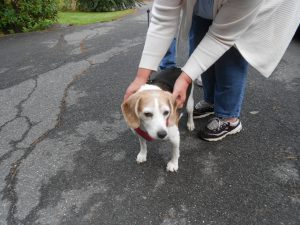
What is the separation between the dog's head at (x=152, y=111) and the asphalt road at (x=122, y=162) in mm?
556

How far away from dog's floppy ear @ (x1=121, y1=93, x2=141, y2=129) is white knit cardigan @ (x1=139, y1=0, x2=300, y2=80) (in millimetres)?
295

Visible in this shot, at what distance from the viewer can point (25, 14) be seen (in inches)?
283

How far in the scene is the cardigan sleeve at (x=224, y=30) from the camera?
2.16 metres

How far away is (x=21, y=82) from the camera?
4582 millimetres

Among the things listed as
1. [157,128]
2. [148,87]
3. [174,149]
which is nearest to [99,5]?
[148,87]

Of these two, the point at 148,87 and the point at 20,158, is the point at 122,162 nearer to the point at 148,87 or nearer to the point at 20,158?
the point at 148,87

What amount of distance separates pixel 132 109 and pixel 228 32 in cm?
88

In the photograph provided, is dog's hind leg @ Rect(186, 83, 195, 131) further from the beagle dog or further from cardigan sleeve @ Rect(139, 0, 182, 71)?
cardigan sleeve @ Rect(139, 0, 182, 71)

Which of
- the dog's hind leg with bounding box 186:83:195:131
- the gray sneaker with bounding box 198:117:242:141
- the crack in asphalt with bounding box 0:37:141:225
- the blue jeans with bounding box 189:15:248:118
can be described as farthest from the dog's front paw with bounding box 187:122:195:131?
the crack in asphalt with bounding box 0:37:141:225

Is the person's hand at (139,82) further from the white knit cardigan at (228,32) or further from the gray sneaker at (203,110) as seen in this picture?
the gray sneaker at (203,110)

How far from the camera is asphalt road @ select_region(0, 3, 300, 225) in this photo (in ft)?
7.82

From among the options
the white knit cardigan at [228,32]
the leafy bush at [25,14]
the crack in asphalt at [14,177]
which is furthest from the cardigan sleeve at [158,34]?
the leafy bush at [25,14]

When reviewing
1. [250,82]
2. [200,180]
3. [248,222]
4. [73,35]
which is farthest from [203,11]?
[73,35]

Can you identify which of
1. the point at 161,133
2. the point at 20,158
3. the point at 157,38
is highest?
the point at 157,38
